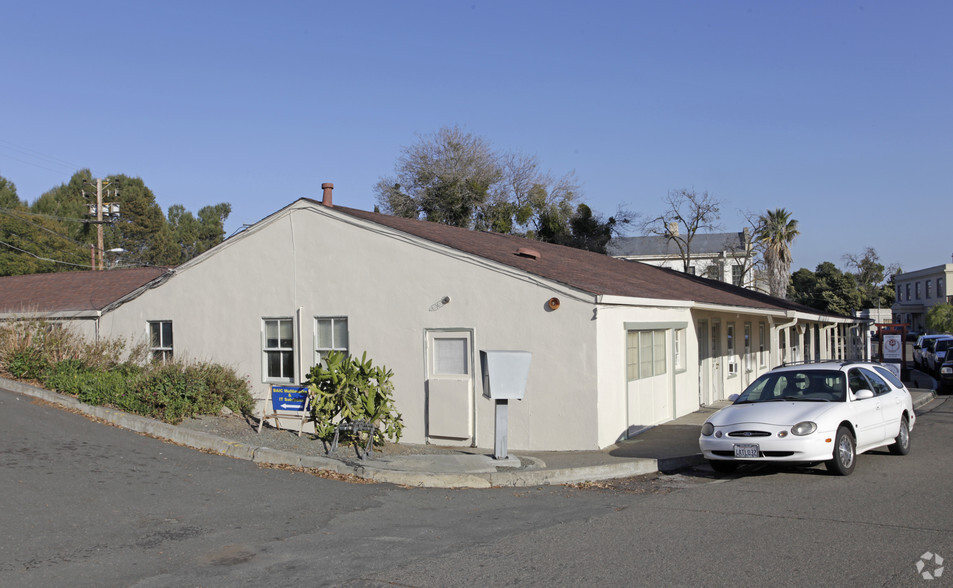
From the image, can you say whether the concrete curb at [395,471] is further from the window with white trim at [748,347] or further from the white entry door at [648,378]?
the window with white trim at [748,347]

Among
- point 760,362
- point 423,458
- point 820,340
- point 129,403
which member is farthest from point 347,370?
point 820,340

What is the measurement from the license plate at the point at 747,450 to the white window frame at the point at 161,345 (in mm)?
12568

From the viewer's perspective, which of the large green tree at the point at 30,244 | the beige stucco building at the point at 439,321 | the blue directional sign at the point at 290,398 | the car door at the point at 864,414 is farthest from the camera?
the large green tree at the point at 30,244

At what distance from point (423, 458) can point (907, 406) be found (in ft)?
24.3

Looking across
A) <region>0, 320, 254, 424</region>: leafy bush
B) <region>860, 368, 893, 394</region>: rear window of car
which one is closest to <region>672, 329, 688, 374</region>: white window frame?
<region>860, 368, 893, 394</region>: rear window of car

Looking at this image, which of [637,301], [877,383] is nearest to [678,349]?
[637,301]

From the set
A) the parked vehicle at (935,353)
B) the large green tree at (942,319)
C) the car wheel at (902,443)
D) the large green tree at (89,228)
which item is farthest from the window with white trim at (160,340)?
the large green tree at (942,319)

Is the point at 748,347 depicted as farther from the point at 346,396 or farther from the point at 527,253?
the point at 346,396

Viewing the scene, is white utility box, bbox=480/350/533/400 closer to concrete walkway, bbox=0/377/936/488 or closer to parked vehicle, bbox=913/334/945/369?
concrete walkway, bbox=0/377/936/488

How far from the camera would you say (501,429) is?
1116cm

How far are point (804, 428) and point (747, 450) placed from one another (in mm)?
740

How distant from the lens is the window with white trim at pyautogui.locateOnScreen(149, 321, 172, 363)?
1783cm

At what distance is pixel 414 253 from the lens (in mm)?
14172

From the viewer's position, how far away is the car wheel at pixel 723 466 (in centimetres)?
1067
